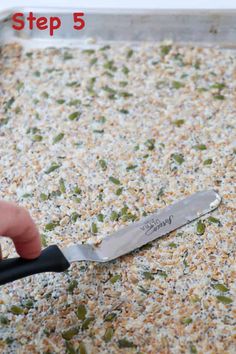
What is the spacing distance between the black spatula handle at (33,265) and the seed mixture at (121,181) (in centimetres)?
10

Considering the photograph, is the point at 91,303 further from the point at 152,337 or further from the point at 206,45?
the point at 206,45

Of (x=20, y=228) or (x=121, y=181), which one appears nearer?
(x=20, y=228)

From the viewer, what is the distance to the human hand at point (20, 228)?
31.6 inches

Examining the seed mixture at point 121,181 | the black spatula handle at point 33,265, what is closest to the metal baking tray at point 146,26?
the seed mixture at point 121,181

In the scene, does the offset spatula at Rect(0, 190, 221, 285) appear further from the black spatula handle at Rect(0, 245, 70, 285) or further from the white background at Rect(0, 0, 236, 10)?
the white background at Rect(0, 0, 236, 10)

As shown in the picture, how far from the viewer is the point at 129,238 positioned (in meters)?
1.09

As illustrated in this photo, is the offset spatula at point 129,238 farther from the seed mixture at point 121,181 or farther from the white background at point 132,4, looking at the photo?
the white background at point 132,4

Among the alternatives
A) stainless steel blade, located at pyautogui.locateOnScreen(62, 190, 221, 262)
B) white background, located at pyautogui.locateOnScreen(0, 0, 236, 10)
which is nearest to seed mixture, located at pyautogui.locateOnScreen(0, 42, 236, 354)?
stainless steel blade, located at pyautogui.locateOnScreen(62, 190, 221, 262)

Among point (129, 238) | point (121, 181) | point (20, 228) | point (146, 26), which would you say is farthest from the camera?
point (146, 26)

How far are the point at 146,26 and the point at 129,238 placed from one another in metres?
0.67

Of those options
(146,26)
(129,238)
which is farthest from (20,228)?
(146,26)

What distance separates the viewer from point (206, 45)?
1.51 m

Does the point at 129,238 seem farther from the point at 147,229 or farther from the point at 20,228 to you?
the point at 20,228

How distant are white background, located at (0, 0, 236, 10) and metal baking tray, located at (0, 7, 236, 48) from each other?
1.9 inches
